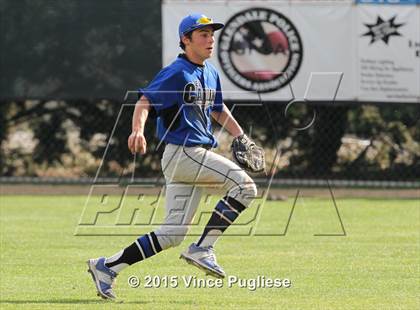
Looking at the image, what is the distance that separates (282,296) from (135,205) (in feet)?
20.7

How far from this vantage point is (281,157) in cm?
1509

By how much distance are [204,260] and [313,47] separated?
7.79 metres

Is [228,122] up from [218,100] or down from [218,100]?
down

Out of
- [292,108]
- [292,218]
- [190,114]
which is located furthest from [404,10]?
[190,114]

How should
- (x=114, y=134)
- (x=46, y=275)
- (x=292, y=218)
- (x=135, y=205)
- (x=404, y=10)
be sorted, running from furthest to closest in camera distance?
(x=114, y=134)
(x=404, y=10)
(x=135, y=205)
(x=292, y=218)
(x=46, y=275)

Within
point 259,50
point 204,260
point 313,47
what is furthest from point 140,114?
point 313,47

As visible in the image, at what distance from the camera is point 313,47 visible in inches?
559

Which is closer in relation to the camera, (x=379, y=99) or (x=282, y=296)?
(x=282, y=296)

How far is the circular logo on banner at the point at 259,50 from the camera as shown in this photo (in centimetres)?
1415

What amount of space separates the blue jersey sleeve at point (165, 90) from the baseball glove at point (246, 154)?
2.07 feet

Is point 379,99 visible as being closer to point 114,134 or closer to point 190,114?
point 114,134

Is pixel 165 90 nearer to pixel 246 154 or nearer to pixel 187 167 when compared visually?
pixel 187 167

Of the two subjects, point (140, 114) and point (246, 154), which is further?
point (246, 154)

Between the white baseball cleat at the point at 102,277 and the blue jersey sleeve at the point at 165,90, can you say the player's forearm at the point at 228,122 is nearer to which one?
the blue jersey sleeve at the point at 165,90
